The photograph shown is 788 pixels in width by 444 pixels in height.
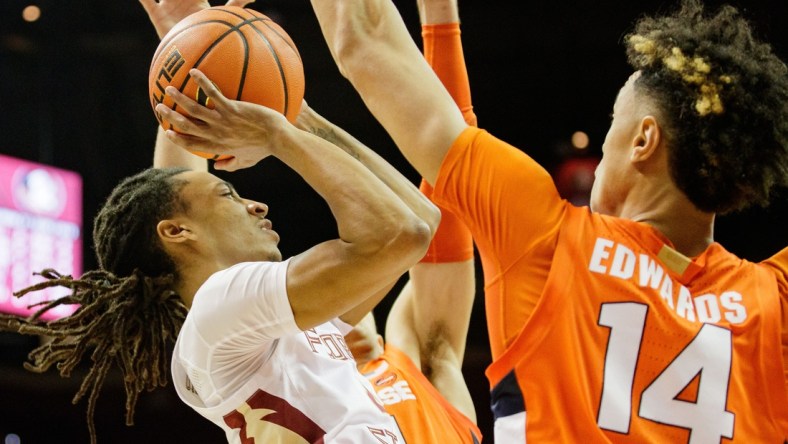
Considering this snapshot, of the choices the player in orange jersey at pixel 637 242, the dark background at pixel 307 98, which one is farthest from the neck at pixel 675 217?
the dark background at pixel 307 98

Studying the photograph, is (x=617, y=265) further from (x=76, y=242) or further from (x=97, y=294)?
(x=76, y=242)

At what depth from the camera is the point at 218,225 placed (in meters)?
2.50

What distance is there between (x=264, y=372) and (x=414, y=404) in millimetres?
812

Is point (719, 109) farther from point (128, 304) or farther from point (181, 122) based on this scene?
point (128, 304)

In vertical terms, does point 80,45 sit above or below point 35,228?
above

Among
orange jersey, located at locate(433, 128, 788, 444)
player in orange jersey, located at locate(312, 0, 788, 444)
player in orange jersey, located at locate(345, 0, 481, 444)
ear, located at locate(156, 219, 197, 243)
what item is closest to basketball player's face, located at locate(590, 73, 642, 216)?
player in orange jersey, located at locate(312, 0, 788, 444)

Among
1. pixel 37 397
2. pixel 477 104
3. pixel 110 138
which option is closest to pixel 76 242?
pixel 110 138

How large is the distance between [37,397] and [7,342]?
64 centimetres

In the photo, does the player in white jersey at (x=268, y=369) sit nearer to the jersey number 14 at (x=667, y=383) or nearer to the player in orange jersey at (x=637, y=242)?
the player in orange jersey at (x=637, y=242)

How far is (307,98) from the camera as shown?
8523 millimetres

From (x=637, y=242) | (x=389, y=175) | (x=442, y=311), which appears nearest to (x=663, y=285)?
(x=637, y=242)

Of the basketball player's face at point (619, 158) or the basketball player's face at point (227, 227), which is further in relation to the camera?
the basketball player's face at point (227, 227)

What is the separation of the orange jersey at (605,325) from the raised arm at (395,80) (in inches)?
2.1

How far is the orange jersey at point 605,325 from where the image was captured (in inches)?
67.3
